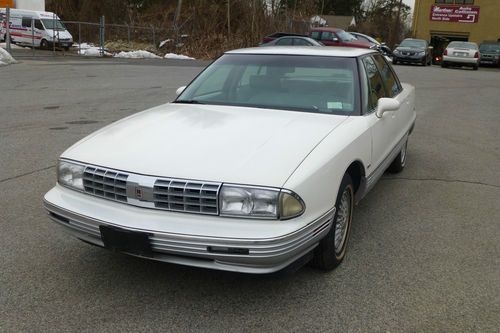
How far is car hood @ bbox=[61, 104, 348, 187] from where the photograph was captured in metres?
2.95

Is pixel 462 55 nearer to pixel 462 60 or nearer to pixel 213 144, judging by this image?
pixel 462 60

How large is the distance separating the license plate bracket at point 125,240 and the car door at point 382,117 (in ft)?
6.60

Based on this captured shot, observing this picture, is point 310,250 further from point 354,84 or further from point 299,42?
point 299,42

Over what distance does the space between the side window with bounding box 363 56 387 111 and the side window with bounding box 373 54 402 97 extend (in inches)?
8.1

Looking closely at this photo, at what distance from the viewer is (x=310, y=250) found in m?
3.09

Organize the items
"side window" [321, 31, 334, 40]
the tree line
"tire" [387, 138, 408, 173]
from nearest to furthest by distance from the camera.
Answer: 1. "tire" [387, 138, 408, 173]
2. "side window" [321, 31, 334, 40]
3. the tree line

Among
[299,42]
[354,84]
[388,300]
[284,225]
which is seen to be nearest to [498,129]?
[354,84]

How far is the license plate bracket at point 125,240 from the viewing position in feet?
9.48

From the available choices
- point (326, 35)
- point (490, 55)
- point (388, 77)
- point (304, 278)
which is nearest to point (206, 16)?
point (326, 35)

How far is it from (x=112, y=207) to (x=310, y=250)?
1.21 meters

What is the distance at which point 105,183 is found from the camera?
10.2 feet

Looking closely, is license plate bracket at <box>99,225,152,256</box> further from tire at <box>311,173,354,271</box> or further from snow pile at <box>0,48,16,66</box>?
snow pile at <box>0,48,16,66</box>

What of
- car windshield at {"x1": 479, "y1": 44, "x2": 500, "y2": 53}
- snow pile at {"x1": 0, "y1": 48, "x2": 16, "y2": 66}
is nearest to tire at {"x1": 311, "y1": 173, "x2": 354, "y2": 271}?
snow pile at {"x1": 0, "y1": 48, "x2": 16, "y2": 66}

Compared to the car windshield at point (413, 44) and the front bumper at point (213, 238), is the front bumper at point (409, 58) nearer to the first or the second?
the car windshield at point (413, 44)
